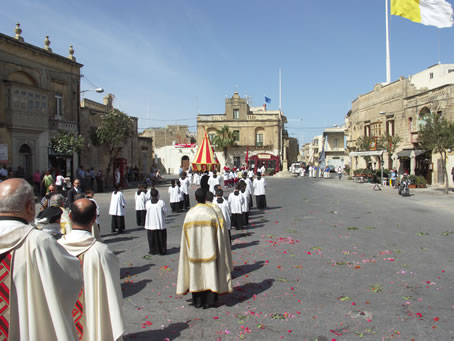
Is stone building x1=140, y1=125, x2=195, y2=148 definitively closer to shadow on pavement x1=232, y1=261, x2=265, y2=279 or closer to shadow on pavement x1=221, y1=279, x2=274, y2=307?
shadow on pavement x1=232, y1=261, x2=265, y2=279

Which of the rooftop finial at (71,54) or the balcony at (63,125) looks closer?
the balcony at (63,125)

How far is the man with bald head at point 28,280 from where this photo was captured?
86.5 inches

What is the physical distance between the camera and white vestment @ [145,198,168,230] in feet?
28.0

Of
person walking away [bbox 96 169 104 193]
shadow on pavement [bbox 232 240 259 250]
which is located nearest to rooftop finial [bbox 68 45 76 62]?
person walking away [bbox 96 169 104 193]

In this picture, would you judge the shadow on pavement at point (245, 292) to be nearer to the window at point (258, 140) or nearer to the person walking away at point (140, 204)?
the person walking away at point (140, 204)

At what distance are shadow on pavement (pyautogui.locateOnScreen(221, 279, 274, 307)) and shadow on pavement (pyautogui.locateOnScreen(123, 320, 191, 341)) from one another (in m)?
0.96

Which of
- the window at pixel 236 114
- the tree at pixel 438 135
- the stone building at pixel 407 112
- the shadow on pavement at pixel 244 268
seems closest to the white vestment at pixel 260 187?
the shadow on pavement at pixel 244 268

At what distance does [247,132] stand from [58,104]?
32.3m

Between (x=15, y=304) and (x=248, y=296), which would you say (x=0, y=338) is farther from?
(x=248, y=296)

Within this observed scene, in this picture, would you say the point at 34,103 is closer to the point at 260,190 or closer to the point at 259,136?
the point at 260,190

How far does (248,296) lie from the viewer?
5938 millimetres

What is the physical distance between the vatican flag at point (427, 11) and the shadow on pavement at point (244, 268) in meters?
21.8

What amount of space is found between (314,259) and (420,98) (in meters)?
28.4

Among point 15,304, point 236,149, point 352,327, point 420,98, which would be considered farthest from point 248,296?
point 236,149
